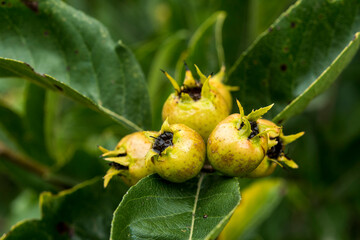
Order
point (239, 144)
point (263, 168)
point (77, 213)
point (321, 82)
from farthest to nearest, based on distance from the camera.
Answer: point (77, 213), point (321, 82), point (263, 168), point (239, 144)

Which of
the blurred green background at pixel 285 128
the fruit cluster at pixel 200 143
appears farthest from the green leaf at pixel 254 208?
the fruit cluster at pixel 200 143

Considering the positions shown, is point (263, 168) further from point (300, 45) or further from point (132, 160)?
point (300, 45)

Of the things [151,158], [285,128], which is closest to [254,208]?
[285,128]

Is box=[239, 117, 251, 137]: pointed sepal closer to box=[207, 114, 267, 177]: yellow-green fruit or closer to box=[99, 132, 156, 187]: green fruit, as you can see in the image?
box=[207, 114, 267, 177]: yellow-green fruit

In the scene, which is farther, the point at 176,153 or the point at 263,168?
the point at 263,168

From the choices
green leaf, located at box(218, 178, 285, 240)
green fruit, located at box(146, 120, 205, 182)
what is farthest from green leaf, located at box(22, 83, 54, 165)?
green fruit, located at box(146, 120, 205, 182)

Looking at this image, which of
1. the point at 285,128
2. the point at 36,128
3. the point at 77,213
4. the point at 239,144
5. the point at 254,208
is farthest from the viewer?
the point at 36,128

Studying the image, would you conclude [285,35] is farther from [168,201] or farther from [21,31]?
[21,31]
